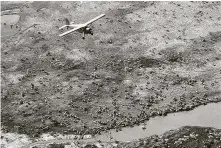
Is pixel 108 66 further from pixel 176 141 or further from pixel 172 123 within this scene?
pixel 176 141

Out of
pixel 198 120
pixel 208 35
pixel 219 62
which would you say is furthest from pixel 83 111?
pixel 208 35

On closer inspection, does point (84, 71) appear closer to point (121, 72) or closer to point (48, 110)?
point (121, 72)

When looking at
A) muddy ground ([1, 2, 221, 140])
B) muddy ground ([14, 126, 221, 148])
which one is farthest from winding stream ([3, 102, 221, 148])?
muddy ground ([1, 2, 221, 140])

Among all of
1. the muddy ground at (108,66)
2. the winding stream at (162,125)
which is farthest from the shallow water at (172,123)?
the muddy ground at (108,66)

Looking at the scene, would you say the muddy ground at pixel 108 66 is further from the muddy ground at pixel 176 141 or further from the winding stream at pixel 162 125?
the muddy ground at pixel 176 141

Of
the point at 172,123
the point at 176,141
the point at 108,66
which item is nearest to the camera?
the point at 176,141

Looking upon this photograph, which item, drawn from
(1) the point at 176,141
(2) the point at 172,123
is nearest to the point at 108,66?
(2) the point at 172,123

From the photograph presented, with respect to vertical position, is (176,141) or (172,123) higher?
(176,141)
